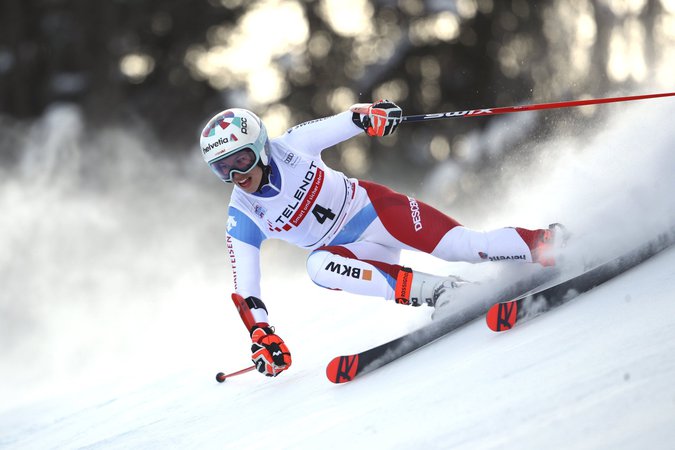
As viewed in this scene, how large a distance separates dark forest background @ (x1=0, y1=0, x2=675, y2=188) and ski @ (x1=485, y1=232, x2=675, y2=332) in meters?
15.4

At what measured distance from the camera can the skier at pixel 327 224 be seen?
12.8 feet

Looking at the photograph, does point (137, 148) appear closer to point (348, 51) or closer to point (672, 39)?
point (348, 51)

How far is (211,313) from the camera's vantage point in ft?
27.6

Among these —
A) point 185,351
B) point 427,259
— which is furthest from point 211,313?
point 427,259

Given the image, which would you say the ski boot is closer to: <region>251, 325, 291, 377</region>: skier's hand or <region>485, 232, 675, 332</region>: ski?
<region>485, 232, 675, 332</region>: ski

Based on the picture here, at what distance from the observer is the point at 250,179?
398 cm

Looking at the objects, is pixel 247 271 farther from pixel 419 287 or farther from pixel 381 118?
pixel 381 118

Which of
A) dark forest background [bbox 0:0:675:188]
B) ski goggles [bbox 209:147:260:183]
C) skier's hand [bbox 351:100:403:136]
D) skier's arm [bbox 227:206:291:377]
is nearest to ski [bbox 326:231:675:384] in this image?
skier's arm [bbox 227:206:291:377]

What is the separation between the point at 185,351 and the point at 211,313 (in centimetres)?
182

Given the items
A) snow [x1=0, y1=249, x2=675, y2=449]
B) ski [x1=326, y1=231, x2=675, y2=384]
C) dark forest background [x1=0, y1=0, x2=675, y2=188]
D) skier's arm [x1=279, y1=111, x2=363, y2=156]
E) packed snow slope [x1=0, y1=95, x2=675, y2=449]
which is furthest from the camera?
dark forest background [x1=0, y1=0, x2=675, y2=188]

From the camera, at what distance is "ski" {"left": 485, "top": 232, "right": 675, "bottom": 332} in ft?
11.3

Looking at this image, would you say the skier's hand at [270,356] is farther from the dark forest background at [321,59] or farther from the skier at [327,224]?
the dark forest background at [321,59]

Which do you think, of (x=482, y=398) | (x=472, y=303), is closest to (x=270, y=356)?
(x=472, y=303)

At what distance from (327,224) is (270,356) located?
64 cm
